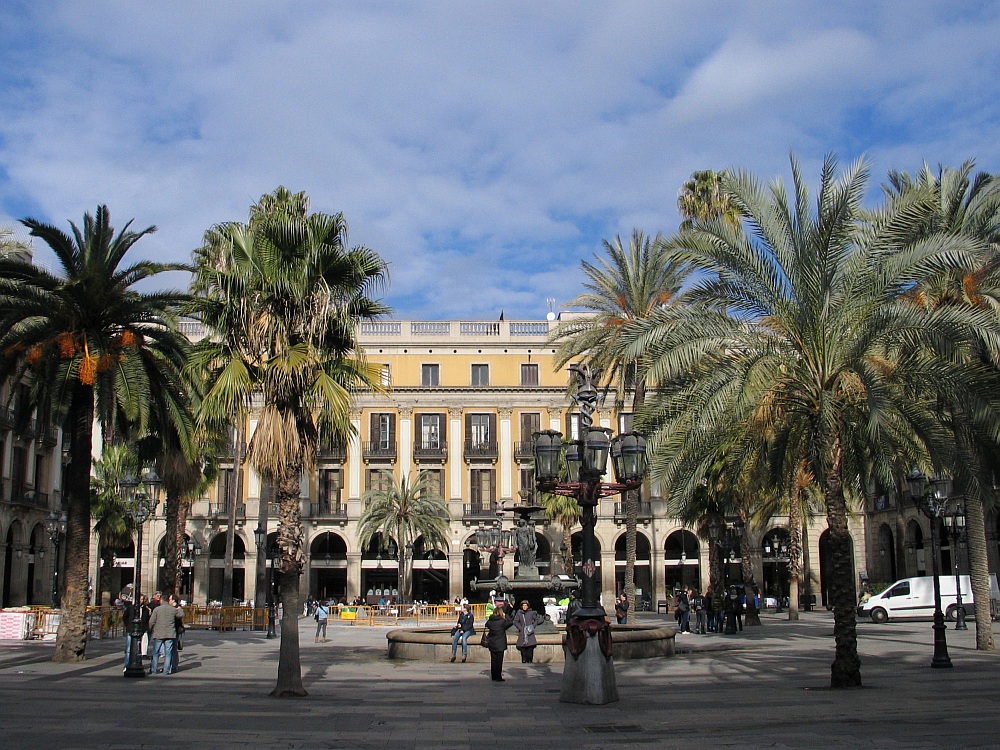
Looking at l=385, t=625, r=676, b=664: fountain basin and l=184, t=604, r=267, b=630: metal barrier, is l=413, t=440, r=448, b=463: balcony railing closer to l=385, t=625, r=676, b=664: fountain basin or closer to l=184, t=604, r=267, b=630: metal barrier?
l=184, t=604, r=267, b=630: metal barrier

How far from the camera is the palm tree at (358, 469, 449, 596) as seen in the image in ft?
180

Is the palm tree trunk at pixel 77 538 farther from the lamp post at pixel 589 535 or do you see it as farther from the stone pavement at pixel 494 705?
the lamp post at pixel 589 535

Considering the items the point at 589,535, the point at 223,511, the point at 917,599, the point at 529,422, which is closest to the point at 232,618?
the point at 223,511

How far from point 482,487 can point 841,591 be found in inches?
1823

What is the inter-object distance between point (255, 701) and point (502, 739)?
534 cm

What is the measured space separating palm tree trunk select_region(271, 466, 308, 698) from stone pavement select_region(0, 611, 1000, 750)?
0.37 meters

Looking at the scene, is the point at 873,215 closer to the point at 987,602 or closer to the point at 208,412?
the point at 987,602

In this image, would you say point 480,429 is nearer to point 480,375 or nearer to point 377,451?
point 480,375

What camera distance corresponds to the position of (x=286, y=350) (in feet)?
54.0

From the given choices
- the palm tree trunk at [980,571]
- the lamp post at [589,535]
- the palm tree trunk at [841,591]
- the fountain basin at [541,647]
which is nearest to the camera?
→ the lamp post at [589,535]

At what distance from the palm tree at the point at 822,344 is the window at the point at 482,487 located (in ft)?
145

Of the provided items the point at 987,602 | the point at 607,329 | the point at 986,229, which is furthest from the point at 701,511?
the point at 986,229

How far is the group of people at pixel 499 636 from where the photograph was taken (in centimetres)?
1864

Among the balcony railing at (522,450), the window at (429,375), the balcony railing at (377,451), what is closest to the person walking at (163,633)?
the balcony railing at (377,451)
